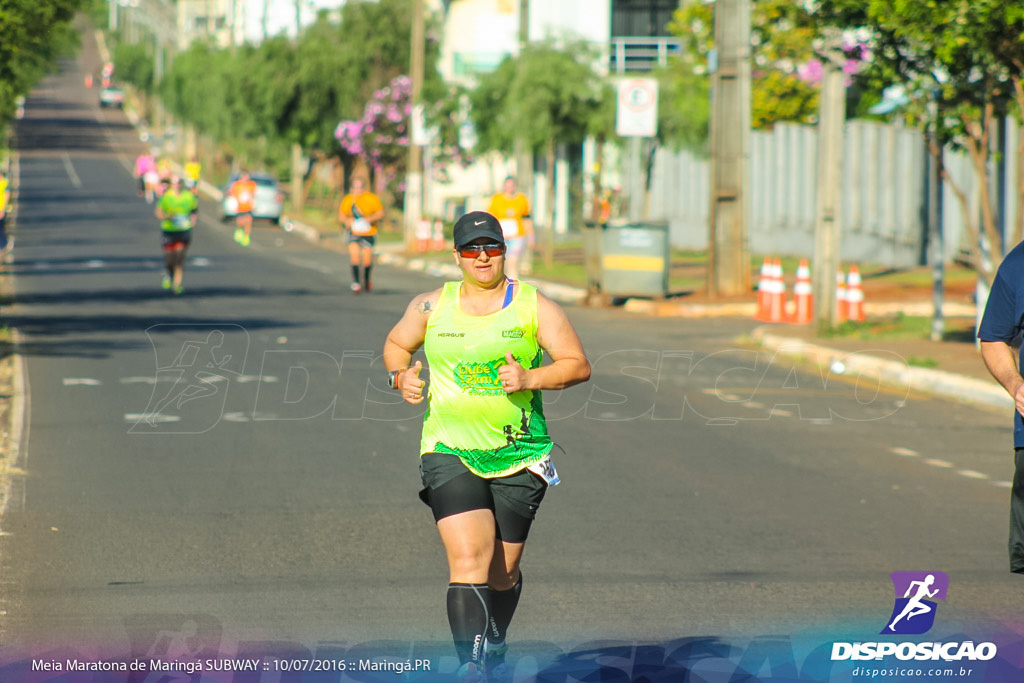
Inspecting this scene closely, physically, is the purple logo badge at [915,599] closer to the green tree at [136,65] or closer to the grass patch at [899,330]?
the grass patch at [899,330]

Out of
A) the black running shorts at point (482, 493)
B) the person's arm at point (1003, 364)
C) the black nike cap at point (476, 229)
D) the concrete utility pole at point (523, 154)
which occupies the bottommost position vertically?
the black running shorts at point (482, 493)

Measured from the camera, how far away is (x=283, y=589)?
7.92 m

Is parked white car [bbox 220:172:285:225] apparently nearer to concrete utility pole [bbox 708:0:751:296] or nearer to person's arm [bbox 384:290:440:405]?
concrete utility pole [bbox 708:0:751:296]

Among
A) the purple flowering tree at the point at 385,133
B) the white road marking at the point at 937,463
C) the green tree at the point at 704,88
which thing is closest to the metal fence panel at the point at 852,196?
the green tree at the point at 704,88

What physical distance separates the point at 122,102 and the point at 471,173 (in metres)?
87.5

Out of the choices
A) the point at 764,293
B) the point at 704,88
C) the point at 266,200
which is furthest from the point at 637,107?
the point at 266,200

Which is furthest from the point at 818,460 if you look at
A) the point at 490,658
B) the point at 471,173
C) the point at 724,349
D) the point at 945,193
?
the point at 471,173

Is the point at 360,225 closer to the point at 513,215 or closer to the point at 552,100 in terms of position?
the point at 513,215

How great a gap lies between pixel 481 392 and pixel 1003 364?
1933 millimetres

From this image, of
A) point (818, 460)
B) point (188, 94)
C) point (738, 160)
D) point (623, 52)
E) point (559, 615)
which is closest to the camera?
point (559, 615)

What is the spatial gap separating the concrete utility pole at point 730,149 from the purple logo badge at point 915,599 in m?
18.0

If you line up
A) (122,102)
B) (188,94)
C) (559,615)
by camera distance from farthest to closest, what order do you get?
(122,102)
(188,94)
(559,615)

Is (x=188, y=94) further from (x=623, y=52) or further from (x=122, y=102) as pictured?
(x=122, y=102)

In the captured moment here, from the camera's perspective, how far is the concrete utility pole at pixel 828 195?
67.2 ft
